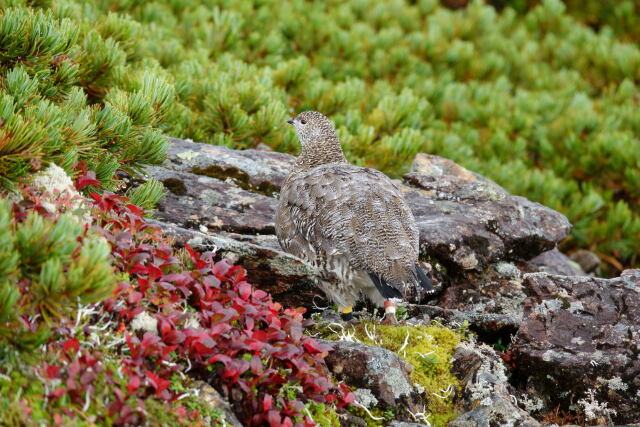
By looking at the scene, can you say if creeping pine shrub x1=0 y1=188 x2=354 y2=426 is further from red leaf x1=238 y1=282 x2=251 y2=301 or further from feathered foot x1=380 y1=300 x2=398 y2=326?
feathered foot x1=380 y1=300 x2=398 y2=326

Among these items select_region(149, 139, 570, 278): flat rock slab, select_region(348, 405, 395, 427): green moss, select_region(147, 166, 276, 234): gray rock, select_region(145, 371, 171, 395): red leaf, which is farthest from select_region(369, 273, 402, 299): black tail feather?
select_region(145, 371, 171, 395): red leaf

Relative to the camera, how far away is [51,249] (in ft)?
9.40

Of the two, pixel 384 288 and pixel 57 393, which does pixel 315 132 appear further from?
pixel 57 393

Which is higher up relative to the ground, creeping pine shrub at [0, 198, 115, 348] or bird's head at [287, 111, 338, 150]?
creeping pine shrub at [0, 198, 115, 348]

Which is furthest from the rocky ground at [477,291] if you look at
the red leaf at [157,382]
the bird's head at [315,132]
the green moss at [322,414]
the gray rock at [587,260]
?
the gray rock at [587,260]

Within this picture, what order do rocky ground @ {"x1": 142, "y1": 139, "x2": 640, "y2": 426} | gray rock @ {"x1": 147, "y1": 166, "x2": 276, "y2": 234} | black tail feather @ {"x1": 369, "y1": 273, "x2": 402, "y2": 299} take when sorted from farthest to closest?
gray rock @ {"x1": 147, "y1": 166, "x2": 276, "y2": 234} < black tail feather @ {"x1": 369, "y1": 273, "x2": 402, "y2": 299} < rocky ground @ {"x1": 142, "y1": 139, "x2": 640, "y2": 426}

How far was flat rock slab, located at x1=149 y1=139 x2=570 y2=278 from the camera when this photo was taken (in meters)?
5.64

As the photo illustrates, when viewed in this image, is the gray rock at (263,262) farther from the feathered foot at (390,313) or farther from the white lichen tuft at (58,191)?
the white lichen tuft at (58,191)

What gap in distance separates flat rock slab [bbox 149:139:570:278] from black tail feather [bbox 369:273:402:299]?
43.9 inches

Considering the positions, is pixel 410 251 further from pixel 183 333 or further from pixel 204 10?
pixel 204 10

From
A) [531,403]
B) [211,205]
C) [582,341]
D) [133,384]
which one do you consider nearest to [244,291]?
[133,384]

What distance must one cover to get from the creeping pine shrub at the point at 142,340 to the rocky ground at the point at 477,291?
433 mm

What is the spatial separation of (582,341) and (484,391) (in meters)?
0.75

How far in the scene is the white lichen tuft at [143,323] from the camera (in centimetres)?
324
